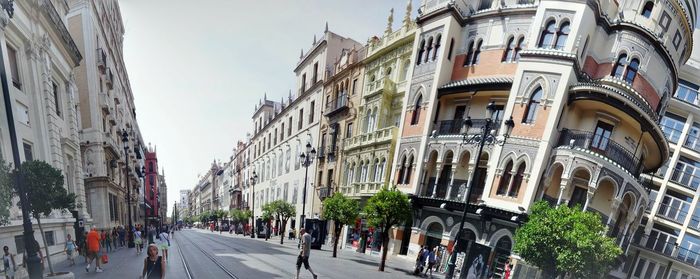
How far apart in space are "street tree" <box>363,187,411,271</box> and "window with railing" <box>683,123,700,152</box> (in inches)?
865

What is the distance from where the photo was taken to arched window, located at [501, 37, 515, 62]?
55.5ft

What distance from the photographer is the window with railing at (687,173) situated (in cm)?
2380

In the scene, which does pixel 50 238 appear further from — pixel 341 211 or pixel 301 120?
pixel 301 120

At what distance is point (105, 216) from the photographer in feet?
75.8

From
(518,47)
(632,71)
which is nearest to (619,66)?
(632,71)

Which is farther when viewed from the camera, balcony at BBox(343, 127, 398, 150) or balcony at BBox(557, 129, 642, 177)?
balcony at BBox(343, 127, 398, 150)

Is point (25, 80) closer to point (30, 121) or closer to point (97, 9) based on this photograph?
point (30, 121)

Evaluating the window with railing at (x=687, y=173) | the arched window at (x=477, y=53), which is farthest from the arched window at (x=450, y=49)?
the window with railing at (x=687, y=173)

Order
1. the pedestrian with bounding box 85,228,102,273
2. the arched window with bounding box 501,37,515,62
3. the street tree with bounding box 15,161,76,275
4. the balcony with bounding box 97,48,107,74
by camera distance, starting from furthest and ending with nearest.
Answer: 1. the balcony with bounding box 97,48,107,74
2. the arched window with bounding box 501,37,515,62
3. the pedestrian with bounding box 85,228,102,273
4. the street tree with bounding box 15,161,76,275

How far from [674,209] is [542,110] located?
20.5 metres

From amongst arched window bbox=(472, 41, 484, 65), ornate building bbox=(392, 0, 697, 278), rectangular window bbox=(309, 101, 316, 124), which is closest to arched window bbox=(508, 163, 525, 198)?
ornate building bbox=(392, 0, 697, 278)

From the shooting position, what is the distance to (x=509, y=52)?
1709 centimetres

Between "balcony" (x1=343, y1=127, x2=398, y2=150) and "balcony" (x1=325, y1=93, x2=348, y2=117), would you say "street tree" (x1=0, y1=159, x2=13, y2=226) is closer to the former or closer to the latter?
"balcony" (x1=343, y1=127, x2=398, y2=150)

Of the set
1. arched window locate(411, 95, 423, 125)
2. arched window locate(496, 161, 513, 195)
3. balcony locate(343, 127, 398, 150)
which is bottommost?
arched window locate(496, 161, 513, 195)
